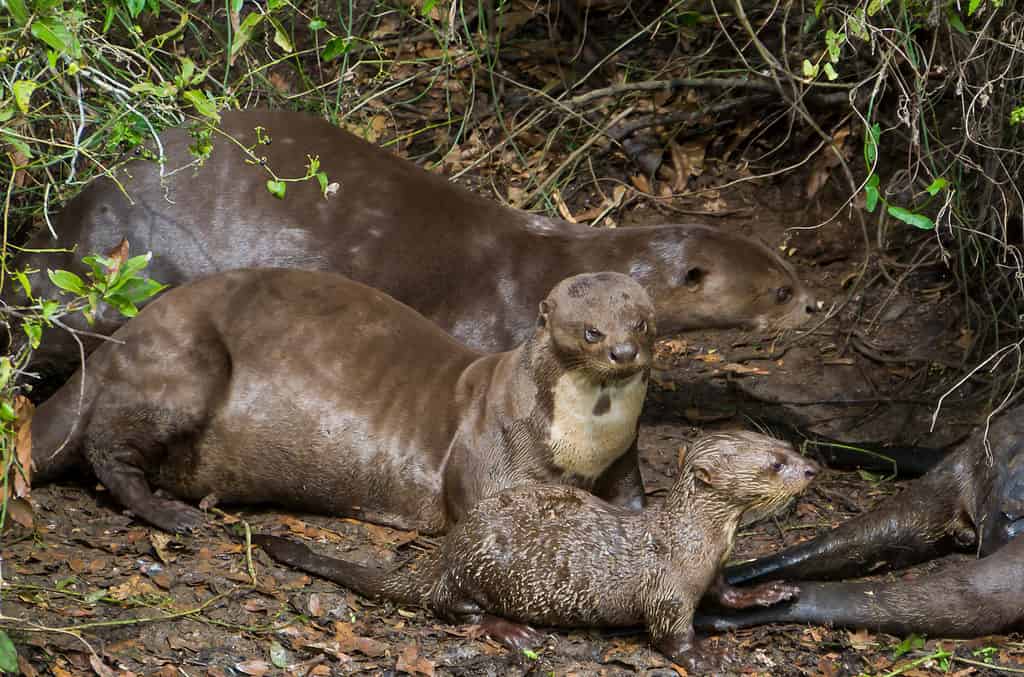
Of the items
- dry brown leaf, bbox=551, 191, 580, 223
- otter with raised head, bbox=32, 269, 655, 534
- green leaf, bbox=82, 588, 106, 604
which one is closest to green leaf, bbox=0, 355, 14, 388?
green leaf, bbox=82, 588, 106, 604

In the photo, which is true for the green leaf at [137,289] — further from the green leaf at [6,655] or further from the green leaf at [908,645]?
the green leaf at [908,645]

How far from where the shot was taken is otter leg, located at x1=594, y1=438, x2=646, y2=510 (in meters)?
4.17

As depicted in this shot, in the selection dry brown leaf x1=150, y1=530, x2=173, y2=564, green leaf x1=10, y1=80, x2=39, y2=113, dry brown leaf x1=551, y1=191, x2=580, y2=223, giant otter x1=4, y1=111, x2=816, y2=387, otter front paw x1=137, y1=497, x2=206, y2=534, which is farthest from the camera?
dry brown leaf x1=551, y1=191, x2=580, y2=223

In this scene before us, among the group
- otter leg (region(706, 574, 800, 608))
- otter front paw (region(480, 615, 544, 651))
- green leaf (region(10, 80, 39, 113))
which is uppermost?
green leaf (region(10, 80, 39, 113))

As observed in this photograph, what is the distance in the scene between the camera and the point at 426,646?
354cm

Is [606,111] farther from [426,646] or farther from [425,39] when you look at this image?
[426,646]

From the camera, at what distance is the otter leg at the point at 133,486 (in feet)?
13.6

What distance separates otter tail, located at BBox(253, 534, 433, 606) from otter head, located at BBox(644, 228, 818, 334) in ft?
5.79

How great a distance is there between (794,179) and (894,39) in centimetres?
163

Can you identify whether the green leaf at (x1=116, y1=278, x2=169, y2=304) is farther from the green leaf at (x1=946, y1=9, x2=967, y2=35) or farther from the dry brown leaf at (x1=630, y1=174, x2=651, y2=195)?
the dry brown leaf at (x1=630, y1=174, x2=651, y2=195)

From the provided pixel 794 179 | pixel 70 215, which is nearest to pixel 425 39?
pixel 794 179

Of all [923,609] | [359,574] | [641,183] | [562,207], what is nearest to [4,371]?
[359,574]

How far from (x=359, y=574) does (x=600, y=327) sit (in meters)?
0.97

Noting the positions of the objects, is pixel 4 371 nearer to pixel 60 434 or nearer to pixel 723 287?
pixel 60 434
